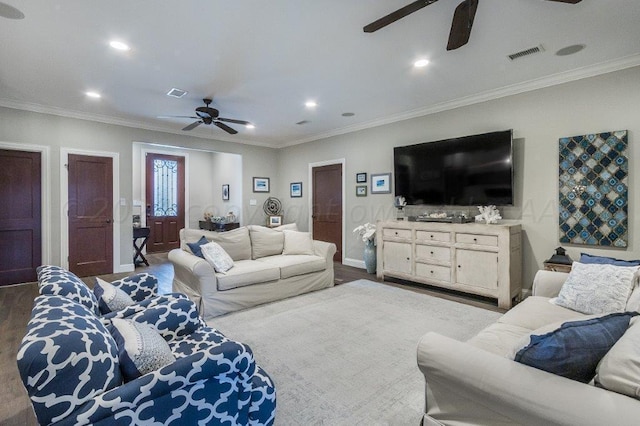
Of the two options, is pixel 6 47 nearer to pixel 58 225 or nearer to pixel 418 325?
pixel 58 225

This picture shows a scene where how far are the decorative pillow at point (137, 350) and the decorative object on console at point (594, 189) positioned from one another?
410 centimetres

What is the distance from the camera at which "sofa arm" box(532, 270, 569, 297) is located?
2531 millimetres

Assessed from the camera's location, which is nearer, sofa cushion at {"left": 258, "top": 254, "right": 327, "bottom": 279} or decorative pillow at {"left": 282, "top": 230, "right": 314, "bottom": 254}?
sofa cushion at {"left": 258, "top": 254, "right": 327, "bottom": 279}

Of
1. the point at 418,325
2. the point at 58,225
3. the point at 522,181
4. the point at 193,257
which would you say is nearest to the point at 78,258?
the point at 58,225

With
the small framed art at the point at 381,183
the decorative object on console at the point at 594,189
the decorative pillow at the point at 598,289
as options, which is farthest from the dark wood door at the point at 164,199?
the decorative pillow at the point at 598,289

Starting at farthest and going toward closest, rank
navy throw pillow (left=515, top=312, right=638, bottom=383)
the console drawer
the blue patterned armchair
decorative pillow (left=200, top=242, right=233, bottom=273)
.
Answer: the console drawer
decorative pillow (left=200, top=242, right=233, bottom=273)
navy throw pillow (left=515, top=312, right=638, bottom=383)
the blue patterned armchair

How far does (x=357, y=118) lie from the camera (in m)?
5.41

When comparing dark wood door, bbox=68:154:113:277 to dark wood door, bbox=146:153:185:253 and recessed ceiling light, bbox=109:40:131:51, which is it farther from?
recessed ceiling light, bbox=109:40:131:51

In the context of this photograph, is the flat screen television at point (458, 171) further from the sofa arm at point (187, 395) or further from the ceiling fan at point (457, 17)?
the sofa arm at point (187, 395)

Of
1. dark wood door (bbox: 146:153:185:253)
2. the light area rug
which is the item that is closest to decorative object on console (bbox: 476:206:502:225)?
the light area rug

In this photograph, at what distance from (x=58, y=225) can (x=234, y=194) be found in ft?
11.2

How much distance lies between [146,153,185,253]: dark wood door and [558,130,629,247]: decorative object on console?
→ 776cm

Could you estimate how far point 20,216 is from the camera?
15.1ft

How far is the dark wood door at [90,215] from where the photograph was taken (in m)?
5.02
